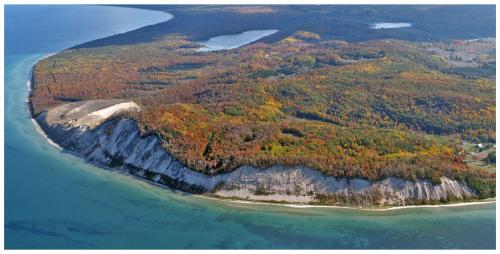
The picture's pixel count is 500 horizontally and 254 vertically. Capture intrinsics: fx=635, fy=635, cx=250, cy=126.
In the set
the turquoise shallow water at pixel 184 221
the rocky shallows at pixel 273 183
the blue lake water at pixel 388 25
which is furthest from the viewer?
the blue lake water at pixel 388 25

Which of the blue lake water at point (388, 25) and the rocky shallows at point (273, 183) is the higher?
the rocky shallows at point (273, 183)

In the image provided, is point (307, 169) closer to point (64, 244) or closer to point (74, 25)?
point (64, 244)

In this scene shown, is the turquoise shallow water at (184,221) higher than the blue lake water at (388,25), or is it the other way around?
the turquoise shallow water at (184,221)

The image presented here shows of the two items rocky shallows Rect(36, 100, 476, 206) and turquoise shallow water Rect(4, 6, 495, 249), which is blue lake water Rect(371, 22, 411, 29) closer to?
rocky shallows Rect(36, 100, 476, 206)

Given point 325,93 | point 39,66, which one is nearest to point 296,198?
point 325,93

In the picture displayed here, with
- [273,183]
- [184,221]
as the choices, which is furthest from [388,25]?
[184,221]

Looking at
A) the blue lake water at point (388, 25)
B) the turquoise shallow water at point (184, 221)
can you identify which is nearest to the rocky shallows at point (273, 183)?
the turquoise shallow water at point (184, 221)

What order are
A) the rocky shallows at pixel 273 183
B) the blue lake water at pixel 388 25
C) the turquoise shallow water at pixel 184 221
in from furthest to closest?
1. the blue lake water at pixel 388 25
2. the rocky shallows at pixel 273 183
3. the turquoise shallow water at pixel 184 221

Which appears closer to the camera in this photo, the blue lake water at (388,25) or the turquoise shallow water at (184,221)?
the turquoise shallow water at (184,221)

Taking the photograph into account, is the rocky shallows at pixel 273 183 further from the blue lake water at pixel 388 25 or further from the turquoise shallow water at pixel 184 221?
the blue lake water at pixel 388 25
